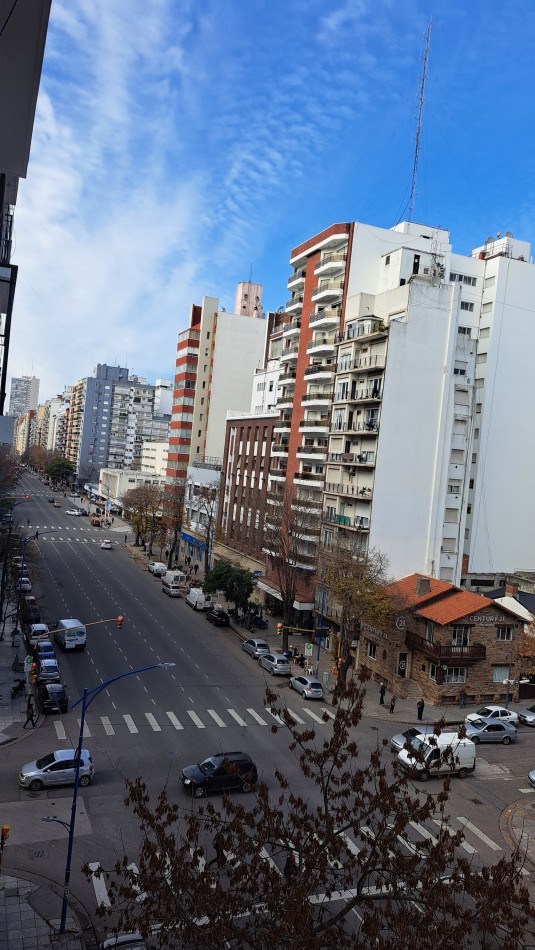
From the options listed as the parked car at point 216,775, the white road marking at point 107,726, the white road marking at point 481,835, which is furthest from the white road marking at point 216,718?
the white road marking at point 481,835

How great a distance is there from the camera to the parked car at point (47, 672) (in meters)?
37.2

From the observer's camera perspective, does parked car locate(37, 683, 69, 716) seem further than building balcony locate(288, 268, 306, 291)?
No

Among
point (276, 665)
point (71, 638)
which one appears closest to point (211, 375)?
point (71, 638)

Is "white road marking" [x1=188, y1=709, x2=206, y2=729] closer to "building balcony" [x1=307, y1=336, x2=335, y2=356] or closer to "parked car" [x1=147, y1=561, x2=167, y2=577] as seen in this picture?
"building balcony" [x1=307, y1=336, x2=335, y2=356]

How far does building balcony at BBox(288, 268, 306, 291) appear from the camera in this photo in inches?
2473

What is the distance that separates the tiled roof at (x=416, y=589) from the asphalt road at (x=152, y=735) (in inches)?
366

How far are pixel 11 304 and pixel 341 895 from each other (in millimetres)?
17798

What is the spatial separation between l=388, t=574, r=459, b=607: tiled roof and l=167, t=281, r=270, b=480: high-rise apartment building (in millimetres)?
45416

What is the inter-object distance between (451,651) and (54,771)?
25067 mm

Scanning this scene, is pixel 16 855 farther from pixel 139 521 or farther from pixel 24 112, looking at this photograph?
pixel 139 521

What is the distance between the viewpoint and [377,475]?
160 feet

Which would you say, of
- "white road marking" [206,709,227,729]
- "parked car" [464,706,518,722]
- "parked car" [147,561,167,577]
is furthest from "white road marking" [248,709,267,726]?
"parked car" [147,561,167,577]

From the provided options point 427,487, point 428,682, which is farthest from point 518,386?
point 428,682

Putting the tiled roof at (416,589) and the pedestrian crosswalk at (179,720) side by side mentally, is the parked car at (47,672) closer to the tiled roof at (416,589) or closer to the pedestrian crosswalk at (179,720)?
the pedestrian crosswalk at (179,720)
